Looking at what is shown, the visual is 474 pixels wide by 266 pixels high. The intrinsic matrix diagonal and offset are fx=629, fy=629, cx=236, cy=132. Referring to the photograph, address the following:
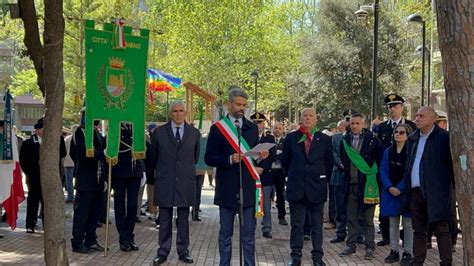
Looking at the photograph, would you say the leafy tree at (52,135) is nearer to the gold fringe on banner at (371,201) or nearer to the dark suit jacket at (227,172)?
the dark suit jacket at (227,172)

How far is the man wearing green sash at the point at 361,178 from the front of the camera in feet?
29.5

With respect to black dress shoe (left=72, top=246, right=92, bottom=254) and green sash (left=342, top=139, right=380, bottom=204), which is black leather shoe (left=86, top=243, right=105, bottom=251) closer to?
black dress shoe (left=72, top=246, right=92, bottom=254)

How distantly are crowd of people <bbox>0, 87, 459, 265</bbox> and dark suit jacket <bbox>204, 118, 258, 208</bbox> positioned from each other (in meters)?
0.01

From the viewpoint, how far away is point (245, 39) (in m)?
41.0

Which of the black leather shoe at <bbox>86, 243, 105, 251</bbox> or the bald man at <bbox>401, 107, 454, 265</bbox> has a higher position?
the bald man at <bbox>401, 107, 454, 265</bbox>

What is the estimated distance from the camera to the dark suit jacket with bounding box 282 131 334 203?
26.7 feet

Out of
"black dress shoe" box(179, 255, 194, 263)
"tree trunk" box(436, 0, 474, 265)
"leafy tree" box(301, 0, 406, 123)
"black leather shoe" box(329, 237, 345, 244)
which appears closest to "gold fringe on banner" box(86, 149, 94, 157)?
"black dress shoe" box(179, 255, 194, 263)

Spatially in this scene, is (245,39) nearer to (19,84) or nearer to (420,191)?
(19,84)

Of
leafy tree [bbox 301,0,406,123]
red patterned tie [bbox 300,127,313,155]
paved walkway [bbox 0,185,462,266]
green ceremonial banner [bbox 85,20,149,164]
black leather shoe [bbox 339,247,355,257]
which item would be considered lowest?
paved walkway [bbox 0,185,462,266]

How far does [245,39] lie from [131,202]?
32730 millimetres

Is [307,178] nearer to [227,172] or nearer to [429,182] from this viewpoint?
[227,172]

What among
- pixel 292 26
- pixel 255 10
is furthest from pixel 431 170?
pixel 292 26

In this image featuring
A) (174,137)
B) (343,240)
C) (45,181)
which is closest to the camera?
(45,181)

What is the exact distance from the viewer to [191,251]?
370 inches
